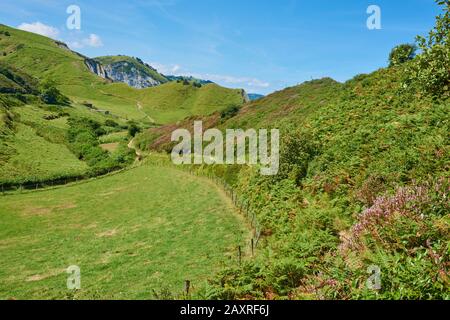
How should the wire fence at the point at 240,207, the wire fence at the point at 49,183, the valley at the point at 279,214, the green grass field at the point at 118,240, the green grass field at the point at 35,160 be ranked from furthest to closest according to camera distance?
the green grass field at the point at 35,160 → the wire fence at the point at 49,183 → the wire fence at the point at 240,207 → the green grass field at the point at 118,240 → the valley at the point at 279,214

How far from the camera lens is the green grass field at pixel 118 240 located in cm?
1883

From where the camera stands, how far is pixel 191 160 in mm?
60375

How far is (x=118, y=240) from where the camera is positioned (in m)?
26.7

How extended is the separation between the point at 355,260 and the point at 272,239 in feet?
30.1

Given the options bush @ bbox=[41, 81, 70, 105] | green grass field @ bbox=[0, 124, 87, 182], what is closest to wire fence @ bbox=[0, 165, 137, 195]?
green grass field @ bbox=[0, 124, 87, 182]

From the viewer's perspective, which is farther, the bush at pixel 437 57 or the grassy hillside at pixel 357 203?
the bush at pixel 437 57

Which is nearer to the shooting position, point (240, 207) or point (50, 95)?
point (240, 207)

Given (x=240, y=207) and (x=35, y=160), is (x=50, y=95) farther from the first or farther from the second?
(x=240, y=207)

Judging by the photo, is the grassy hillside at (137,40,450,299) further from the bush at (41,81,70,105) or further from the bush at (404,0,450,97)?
the bush at (41,81,70,105)

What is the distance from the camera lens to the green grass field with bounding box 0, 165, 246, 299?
18.8 metres

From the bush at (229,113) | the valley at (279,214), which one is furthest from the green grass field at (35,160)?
the bush at (229,113)

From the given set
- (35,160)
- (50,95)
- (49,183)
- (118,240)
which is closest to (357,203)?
(118,240)

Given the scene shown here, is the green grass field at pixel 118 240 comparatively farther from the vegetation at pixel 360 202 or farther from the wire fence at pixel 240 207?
the vegetation at pixel 360 202

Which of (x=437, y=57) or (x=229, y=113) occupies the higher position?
(x=229, y=113)
